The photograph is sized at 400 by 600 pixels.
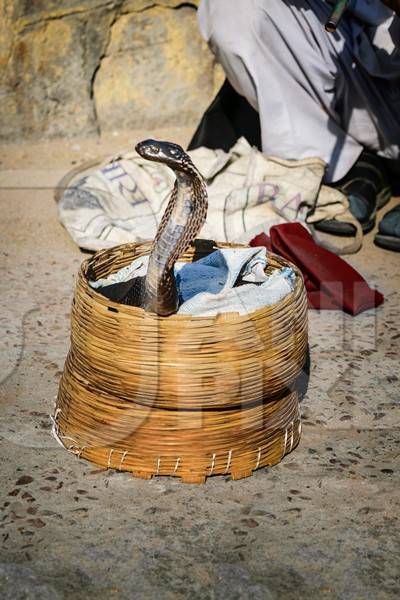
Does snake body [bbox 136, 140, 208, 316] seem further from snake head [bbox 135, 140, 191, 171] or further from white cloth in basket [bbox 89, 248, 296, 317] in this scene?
white cloth in basket [bbox 89, 248, 296, 317]

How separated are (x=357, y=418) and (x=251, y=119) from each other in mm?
2421

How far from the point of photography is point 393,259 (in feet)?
12.1

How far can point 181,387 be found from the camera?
6.63 feet

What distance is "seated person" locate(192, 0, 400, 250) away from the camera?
3.99 meters

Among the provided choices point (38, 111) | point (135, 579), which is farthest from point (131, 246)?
point (38, 111)

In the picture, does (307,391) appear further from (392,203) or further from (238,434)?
(392,203)

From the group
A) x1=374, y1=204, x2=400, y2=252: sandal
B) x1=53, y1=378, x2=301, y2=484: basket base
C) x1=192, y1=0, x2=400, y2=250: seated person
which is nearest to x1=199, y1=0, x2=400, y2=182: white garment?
x1=192, y1=0, x2=400, y2=250: seated person

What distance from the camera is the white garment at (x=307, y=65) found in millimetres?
3996

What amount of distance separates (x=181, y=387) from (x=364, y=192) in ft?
7.44

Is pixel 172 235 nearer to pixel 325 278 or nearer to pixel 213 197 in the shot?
pixel 325 278

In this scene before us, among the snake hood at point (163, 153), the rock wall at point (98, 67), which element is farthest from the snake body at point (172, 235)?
the rock wall at point (98, 67)

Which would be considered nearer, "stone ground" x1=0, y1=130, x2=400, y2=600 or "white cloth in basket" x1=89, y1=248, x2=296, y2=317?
"stone ground" x1=0, y1=130, x2=400, y2=600

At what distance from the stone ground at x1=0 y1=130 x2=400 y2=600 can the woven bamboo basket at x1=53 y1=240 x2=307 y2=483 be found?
6cm

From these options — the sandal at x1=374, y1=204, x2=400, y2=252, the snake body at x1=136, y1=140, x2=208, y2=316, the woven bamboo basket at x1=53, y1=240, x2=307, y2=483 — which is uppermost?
the snake body at x1=136, y1=140, x2=208, y2=316
